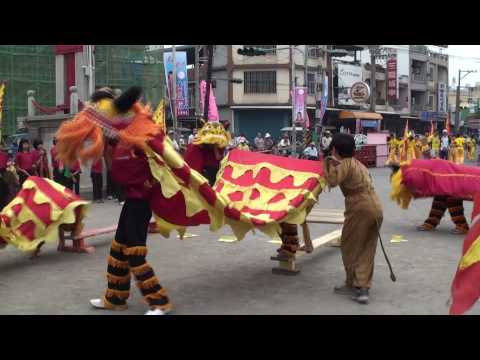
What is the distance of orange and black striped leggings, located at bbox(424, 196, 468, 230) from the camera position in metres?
8.54

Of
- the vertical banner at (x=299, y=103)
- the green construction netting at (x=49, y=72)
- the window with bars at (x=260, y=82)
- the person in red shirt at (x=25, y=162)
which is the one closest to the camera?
Result: the person in red shirt at (x=25, y=162)

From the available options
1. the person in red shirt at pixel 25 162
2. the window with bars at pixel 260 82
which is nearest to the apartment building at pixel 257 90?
the window with bars at pixel 260 82

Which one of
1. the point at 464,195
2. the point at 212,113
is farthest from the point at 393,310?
the point at 212,113

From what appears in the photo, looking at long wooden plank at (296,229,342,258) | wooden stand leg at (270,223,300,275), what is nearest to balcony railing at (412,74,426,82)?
long wooden plank at (296,229,342,258)

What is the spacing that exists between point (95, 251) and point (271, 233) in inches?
122

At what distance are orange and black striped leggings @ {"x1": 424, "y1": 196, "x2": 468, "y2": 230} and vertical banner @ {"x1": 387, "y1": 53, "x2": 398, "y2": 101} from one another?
3744 cm

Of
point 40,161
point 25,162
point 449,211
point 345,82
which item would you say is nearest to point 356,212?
point 449,211

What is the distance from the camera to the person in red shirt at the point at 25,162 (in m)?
11.0

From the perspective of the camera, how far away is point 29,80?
82.2ft

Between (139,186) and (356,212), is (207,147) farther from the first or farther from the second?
(356,212)

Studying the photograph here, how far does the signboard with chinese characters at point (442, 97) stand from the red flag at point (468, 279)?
51.5m

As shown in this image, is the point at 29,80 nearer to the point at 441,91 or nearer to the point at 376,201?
the point at 376,201

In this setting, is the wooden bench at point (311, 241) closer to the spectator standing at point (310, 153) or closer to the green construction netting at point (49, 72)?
the spectator standing at point (310, 153)

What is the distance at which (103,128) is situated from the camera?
176 inches
